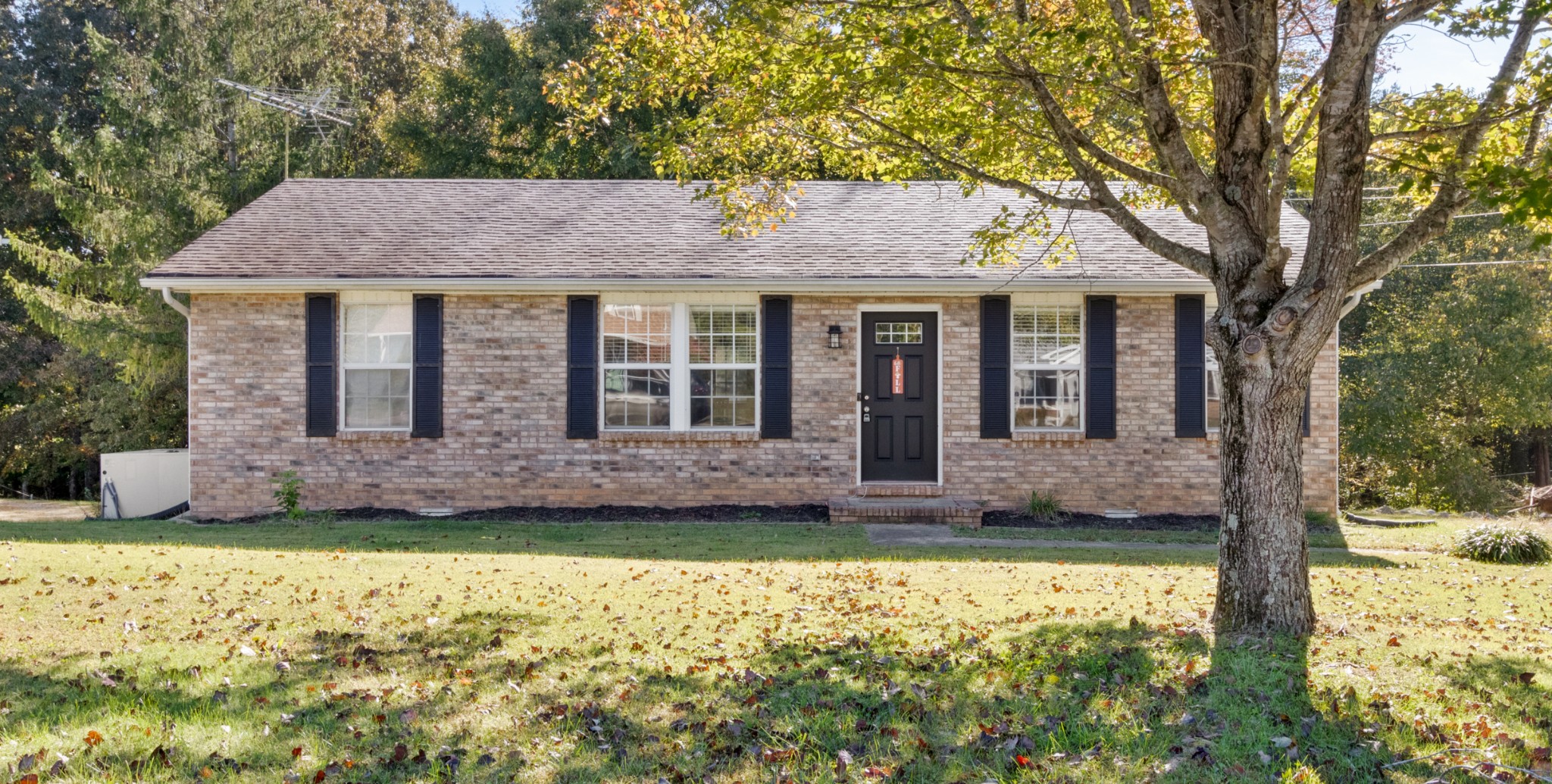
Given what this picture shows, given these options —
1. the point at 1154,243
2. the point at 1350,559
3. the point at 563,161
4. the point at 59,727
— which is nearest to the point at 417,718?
the point at 59,727

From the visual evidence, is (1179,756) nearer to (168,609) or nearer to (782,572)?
(782,572)

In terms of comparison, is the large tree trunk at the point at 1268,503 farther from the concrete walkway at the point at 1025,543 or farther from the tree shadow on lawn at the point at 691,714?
the concrete walkway at the point at 1025,543

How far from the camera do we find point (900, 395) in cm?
1287

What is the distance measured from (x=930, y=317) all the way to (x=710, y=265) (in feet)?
8.85

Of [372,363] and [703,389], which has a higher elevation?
[372,363]

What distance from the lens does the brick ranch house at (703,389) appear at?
1261cm

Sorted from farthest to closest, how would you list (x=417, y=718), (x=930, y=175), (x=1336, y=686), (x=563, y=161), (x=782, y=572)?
(x=563, y=161) < (x=930, y=175) < (x=782, y=572) < (x=1336, y=686) < (x=417, y=718)

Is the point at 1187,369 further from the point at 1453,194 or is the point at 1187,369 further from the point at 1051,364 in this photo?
the point at 1453,194

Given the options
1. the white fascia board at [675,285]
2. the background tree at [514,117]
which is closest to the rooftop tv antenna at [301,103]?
the background tree at [514,117]

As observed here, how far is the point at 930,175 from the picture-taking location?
15.8m

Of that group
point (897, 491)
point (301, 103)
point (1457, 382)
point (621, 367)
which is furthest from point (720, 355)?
point (1457, 382)

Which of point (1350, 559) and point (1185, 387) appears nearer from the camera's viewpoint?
point (1350, 559)

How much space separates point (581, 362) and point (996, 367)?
192 inches

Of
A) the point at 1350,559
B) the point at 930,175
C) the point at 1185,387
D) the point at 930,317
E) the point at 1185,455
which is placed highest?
the point at 930,175
